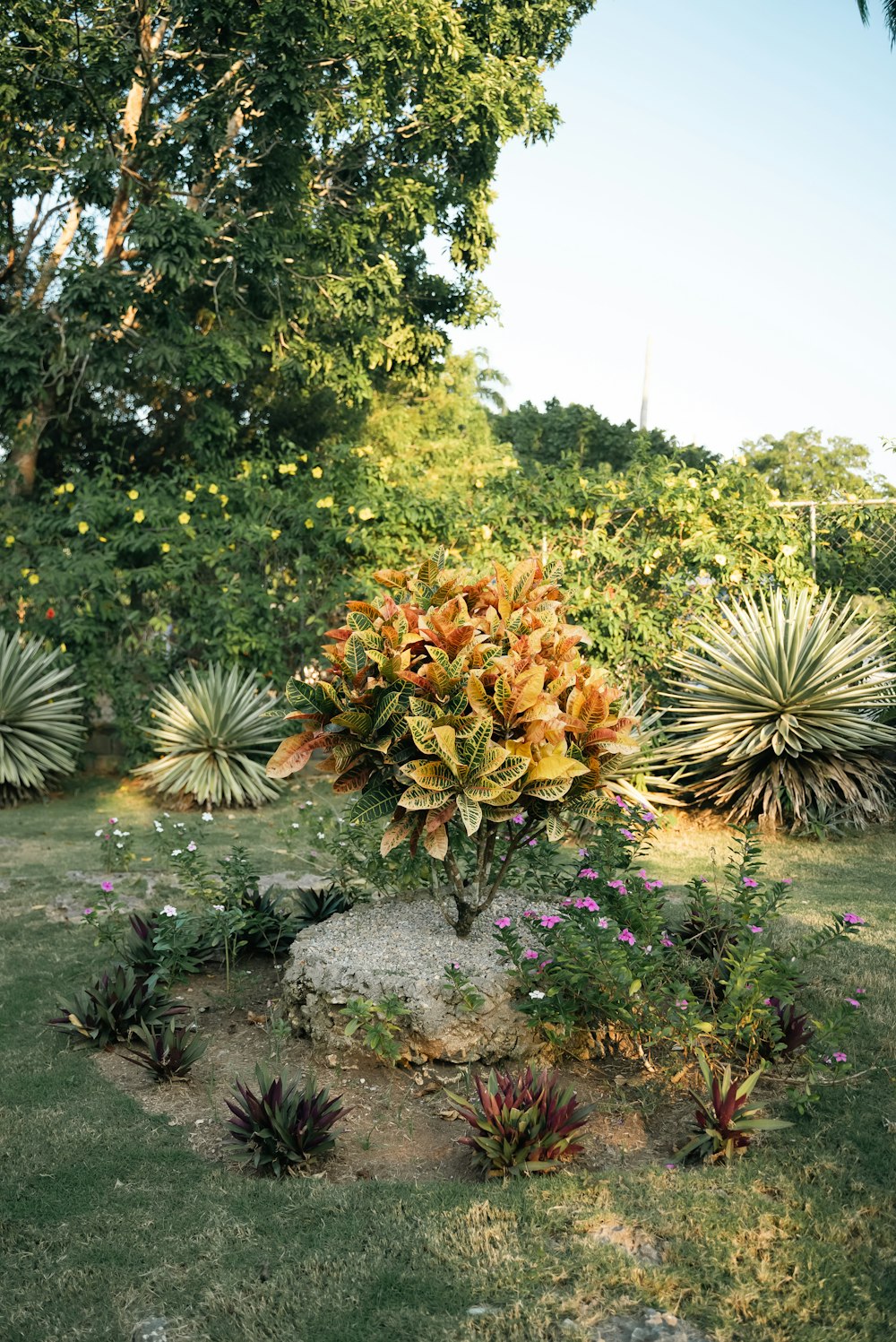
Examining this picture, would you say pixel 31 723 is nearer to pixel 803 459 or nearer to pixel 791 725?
pixel 791 725

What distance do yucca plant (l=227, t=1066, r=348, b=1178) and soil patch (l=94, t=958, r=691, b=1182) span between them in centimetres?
10

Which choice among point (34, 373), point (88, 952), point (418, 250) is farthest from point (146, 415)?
point (88, 952)

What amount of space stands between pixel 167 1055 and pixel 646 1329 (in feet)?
6.92

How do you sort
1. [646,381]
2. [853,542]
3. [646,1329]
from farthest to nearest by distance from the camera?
[646,381] → [853,542] → [646,1329]

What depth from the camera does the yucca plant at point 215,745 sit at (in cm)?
908

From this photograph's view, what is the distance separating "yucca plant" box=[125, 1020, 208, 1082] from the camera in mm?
4105

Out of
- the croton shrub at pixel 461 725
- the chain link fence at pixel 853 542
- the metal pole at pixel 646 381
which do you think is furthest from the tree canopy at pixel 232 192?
the metal pole at pixel 646 381

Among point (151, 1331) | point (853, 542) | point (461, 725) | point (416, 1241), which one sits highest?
point (853, 542)

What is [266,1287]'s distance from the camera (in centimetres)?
281

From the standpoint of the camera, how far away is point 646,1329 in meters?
2.62

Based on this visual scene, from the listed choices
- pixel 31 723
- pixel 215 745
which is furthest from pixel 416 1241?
pixel 31 723

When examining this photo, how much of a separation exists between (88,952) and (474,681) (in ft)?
9.26

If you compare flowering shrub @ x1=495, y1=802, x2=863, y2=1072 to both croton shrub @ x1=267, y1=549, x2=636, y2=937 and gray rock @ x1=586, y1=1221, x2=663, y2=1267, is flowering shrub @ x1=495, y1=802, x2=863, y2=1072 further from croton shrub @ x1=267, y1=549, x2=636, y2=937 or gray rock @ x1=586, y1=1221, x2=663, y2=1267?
gray rock @ x1=586, y1=1221, x2=663, y2=1267

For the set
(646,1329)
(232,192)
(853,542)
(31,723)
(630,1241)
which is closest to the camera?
(646,1329)
